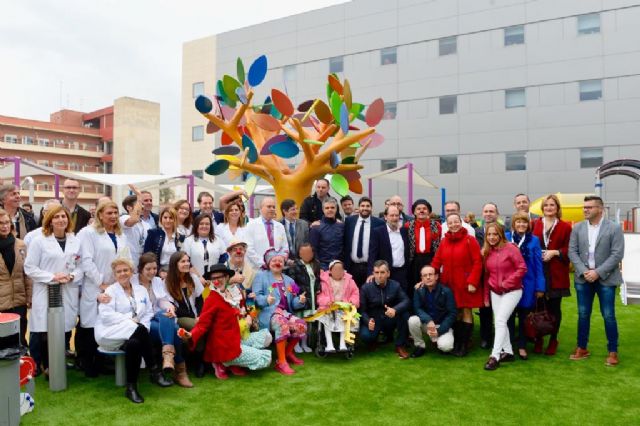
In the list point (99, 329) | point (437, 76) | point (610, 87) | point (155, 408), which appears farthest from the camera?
point (437, 76)

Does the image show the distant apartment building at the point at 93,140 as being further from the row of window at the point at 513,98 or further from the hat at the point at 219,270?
the hat at the point at 219,270

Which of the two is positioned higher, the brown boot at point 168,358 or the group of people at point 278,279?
the group of people at point 278,279

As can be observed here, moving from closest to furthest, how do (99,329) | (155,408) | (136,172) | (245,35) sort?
1. (155,408)
2. (99,329)
3. (245,35)
4. (136,172)

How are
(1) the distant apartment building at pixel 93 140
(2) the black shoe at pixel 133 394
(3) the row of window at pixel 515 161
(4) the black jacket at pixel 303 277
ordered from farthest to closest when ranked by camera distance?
(1) the distant apartment building at pixel 93 140 < (3) the row of window at pixel 515 161 < (4) the black jacket at pixel 303 277 < (2) the black shoe at pixel 133 394

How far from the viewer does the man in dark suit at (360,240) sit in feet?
21.1

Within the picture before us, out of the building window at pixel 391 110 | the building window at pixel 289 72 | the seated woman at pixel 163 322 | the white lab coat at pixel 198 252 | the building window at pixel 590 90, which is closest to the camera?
the seated woman at pixel 163 322

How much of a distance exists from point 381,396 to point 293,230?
2687 millimetres

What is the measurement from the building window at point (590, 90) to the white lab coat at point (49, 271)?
20602mm

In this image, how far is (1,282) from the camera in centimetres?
467

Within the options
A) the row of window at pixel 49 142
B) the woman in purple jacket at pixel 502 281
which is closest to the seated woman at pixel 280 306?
the woman in purple jacket at pixel 502 281

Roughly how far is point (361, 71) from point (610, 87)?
1084 cm

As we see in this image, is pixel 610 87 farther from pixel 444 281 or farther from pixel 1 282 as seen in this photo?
pixel 1 282

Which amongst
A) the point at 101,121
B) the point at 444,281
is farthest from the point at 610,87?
the point at 101,121

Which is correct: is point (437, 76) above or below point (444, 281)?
above
